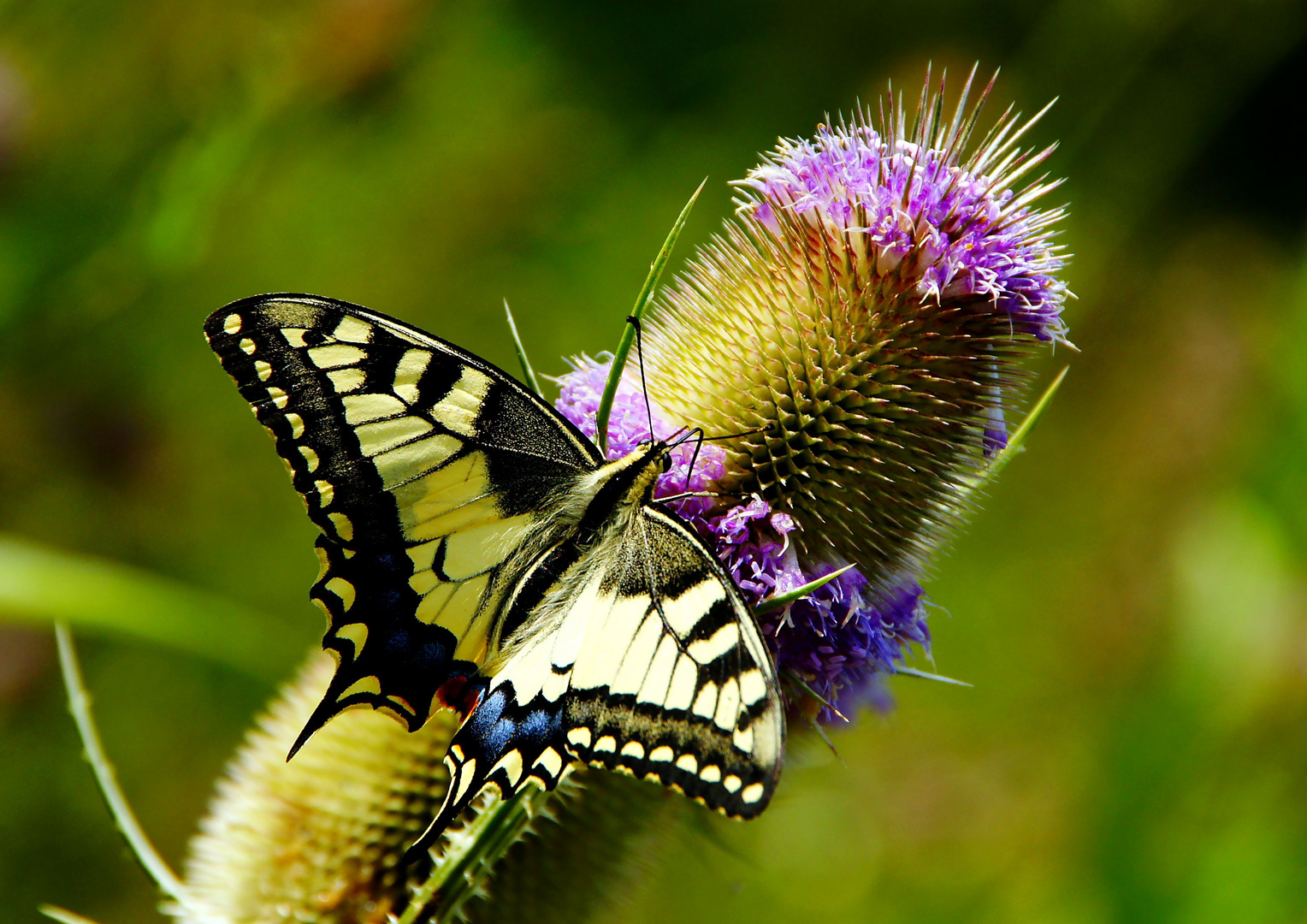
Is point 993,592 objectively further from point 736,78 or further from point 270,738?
point 270,738

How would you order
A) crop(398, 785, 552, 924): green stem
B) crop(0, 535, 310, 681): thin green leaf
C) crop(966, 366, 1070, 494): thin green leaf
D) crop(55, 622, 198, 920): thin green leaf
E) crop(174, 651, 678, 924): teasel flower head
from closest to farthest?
crop(398, 785, 552, 924): green stem < crop(966, 366, 1070, 494): thin green leaf < crop(55, 622, 198, 920): thin green leaf < crop(174, 651, 678, 924): teasel flower head < crop(0, 535, 310, 681): thin green leaf

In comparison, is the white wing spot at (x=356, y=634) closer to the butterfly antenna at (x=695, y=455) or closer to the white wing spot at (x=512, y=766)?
the white wing spot at (x=512, y=766)

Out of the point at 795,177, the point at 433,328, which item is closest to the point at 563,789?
the point at 795,177

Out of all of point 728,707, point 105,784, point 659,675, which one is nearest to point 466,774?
point 659,675

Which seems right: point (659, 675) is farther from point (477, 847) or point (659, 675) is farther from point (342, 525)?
point (342, 525)

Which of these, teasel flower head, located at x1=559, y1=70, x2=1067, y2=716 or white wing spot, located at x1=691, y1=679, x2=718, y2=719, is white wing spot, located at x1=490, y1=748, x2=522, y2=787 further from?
teasel flower head, located at x1=559, y1=70, x2=1067, y2=716

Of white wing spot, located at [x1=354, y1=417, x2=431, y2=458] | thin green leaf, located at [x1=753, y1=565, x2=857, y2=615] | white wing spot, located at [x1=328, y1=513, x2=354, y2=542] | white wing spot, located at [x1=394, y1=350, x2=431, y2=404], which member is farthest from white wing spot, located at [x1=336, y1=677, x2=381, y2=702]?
thin green leaf, located at [x1=753, y1=565, x2=857, y2=615]

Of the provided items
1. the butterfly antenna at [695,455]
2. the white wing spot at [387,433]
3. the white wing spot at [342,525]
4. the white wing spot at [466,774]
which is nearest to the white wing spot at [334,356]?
the white wing spot at [387,433]
